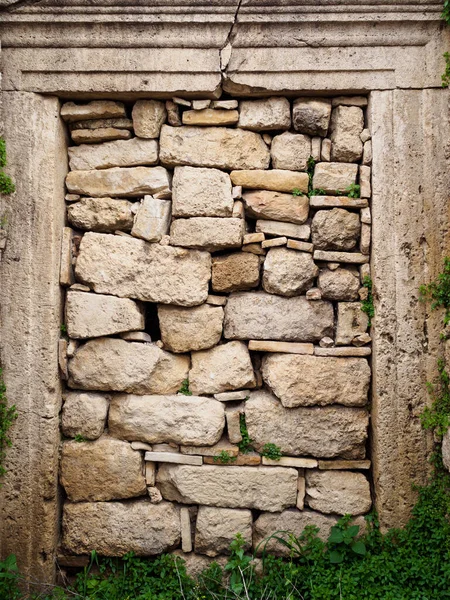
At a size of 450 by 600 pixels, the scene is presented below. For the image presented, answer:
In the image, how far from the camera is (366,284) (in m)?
3.15

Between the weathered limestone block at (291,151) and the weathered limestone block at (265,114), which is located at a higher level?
the weathered limestone block at (265,114)

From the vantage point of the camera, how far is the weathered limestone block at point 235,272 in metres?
3.16

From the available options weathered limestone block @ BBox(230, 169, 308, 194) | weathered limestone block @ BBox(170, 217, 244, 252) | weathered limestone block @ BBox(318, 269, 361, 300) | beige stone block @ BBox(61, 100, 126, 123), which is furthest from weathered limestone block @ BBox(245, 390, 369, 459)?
beige stone block @ BBox(61, 100, 126, 123)

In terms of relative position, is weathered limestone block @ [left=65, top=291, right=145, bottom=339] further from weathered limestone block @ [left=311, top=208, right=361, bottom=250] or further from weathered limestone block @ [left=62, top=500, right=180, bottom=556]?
weathered limestone block @ [left=311, top=208, right=361, bottom=250]

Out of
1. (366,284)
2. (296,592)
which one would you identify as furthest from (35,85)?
(296,592)

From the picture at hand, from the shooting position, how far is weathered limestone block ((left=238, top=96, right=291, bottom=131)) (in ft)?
10.4

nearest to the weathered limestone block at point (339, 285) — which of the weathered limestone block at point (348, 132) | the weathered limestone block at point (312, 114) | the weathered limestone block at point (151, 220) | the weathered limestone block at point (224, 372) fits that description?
the weathered limestone block at point (224, 372)

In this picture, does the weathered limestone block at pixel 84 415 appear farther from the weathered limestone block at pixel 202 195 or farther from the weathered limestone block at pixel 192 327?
the weathered limestone block at pixel 202 195

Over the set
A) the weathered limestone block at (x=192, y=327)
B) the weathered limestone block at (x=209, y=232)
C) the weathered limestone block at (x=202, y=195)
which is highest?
the weathered limestone block at (x=202, y=195)

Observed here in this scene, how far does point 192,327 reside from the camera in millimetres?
3160

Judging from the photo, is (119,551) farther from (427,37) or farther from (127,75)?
(427,37)

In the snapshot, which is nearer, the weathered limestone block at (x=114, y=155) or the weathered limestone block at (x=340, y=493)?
the weathered limestone block at (x=340, y=493)

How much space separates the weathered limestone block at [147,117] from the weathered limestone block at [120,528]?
226 centimetres

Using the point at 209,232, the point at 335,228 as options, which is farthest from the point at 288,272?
the point at 209,232
